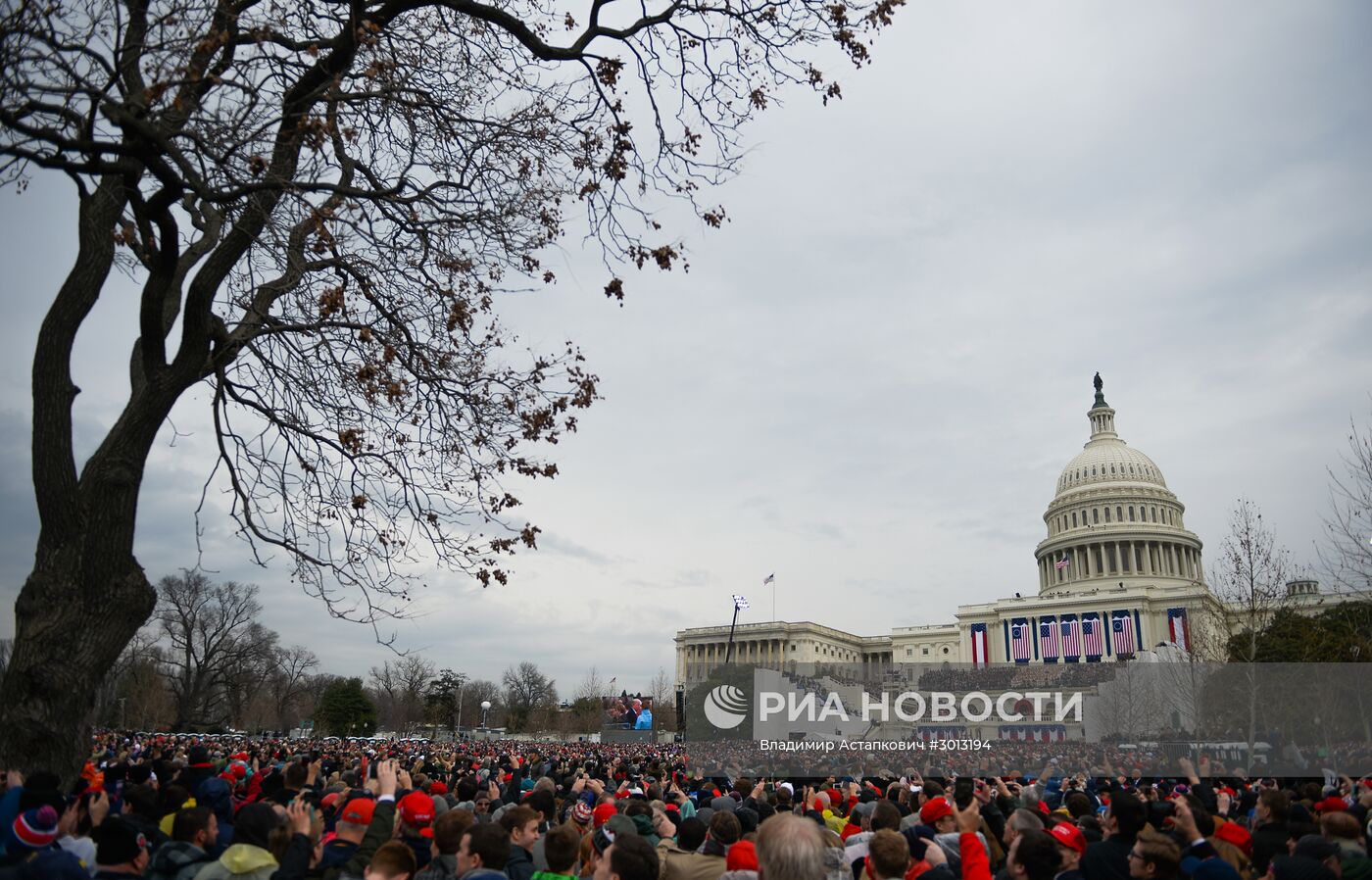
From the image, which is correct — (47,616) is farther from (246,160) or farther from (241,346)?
(246,160)

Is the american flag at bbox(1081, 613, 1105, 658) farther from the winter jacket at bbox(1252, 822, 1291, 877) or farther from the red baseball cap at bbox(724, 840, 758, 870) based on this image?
the red baseball cap at bbox(724, 840, 758, 870)

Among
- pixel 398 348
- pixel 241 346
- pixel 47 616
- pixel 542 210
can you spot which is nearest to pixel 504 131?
pixel 542 210

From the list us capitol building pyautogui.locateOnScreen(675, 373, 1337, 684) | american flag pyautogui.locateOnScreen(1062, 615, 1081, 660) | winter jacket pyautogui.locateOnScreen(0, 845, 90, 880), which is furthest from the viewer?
us capitol building pyautogui.locateOnScreen(675, 373, 1337, 684)

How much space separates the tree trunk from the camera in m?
7.12

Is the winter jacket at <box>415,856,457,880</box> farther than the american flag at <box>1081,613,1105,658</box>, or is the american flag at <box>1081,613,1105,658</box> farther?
the american flag at <box>1081,613,1105,658</box>

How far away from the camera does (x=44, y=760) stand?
713 centimetres

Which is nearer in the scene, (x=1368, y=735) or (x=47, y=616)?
(x=47, y=616)

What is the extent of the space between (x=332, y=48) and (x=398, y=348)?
308cm

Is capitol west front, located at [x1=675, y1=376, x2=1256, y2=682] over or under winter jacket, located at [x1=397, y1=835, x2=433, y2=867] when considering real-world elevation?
over

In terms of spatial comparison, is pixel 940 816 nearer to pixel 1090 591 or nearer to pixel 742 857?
pixel 742 857

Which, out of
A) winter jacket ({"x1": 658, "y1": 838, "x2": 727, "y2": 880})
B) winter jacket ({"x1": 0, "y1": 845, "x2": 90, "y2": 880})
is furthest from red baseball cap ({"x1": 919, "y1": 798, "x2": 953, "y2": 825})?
winter jacket ({"x1": 0, "y1": 845, "x2": 90, "y2": 880})
